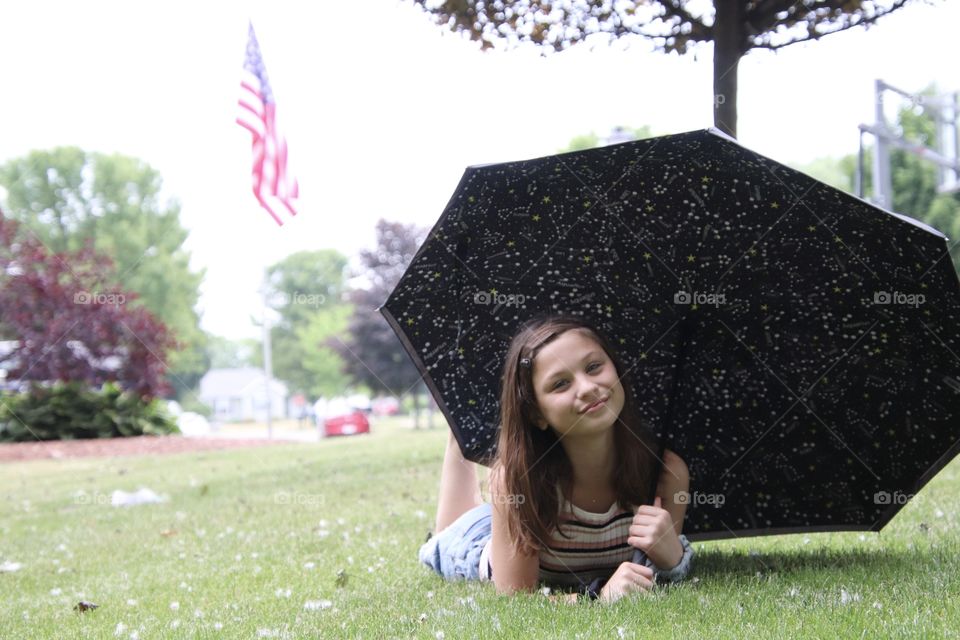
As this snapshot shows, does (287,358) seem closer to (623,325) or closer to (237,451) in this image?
(237,451)

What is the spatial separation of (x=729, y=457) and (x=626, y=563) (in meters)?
0.70

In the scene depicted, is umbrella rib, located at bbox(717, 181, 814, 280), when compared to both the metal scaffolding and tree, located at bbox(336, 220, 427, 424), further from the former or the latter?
tree, located at bbox(336, 220, 427, 424)

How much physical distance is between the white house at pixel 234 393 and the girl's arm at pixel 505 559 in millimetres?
72764

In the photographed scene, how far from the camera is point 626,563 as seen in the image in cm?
320

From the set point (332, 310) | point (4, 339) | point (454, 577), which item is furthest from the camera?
point (332, 310)

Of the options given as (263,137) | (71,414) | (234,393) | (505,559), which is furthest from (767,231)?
(234,393)

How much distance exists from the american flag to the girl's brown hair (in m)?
10.9

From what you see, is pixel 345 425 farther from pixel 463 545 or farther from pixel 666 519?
pixel 666 519

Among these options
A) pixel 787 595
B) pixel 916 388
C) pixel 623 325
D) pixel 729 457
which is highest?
pixel 623 325

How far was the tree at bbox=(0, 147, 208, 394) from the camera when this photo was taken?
4762 centimetres

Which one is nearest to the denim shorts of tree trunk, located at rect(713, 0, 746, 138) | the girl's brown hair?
the girl's brown hair

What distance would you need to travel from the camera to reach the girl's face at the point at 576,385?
308 cm

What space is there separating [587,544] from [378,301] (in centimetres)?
2710

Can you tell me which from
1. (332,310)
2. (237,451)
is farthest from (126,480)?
(332,310)
